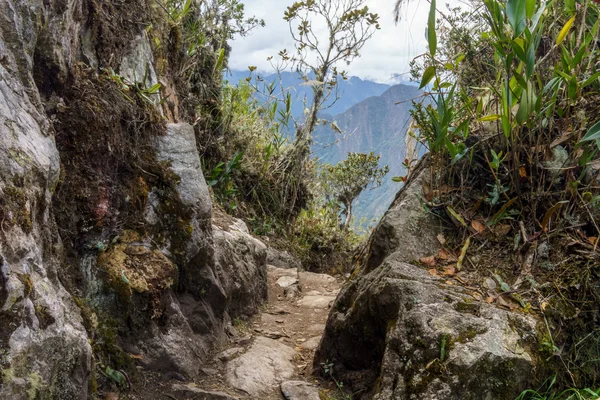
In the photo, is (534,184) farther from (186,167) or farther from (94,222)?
(94,222)

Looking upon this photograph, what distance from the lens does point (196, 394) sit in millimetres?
2568

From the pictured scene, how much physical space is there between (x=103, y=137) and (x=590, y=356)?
3.06 m

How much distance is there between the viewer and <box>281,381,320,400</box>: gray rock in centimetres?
274

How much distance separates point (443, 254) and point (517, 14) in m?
1.57

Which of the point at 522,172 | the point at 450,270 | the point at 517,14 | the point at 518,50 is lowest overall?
the point at 450,270

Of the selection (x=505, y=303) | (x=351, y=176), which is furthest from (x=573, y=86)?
(x=351, y=176)

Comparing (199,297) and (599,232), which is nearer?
(599,232)

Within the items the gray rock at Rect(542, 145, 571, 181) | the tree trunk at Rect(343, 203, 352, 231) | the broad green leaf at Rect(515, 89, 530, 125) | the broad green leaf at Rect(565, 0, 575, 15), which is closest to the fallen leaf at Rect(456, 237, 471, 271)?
the gray rock at Rect(542, 145, 571, 181)

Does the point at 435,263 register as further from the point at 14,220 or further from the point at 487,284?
the point at 14,220

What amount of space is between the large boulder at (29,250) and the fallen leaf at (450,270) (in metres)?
2.14

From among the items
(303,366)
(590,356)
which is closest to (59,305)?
(303,366)

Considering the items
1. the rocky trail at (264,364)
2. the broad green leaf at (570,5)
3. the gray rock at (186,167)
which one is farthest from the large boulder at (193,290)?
the broad green leaf at (570,5)

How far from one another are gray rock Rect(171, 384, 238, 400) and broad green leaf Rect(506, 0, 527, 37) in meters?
2.62

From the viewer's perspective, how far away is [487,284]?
8.95ft
